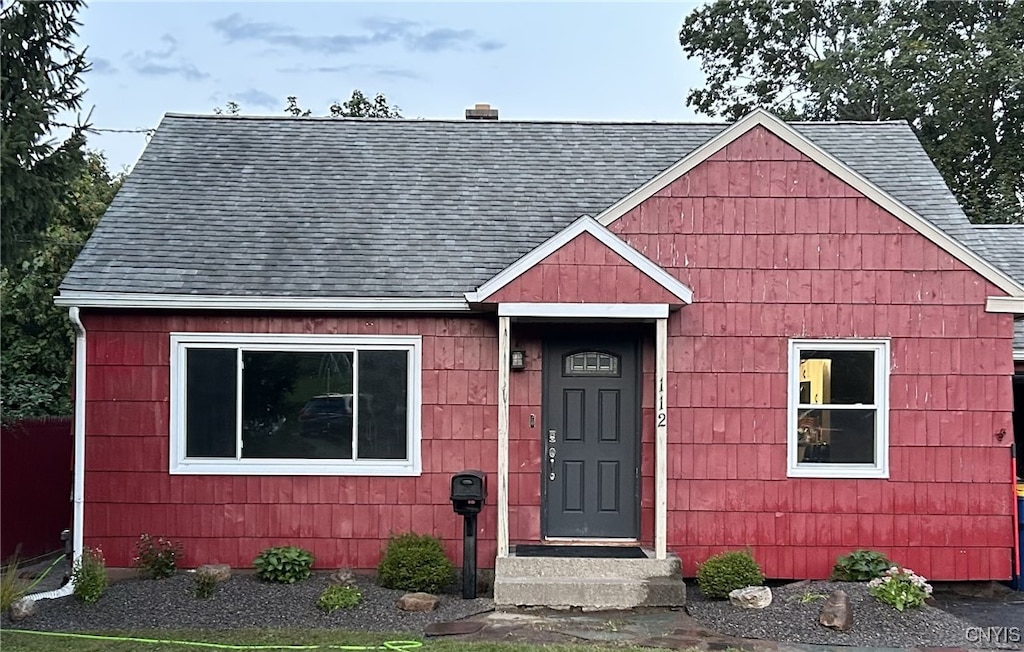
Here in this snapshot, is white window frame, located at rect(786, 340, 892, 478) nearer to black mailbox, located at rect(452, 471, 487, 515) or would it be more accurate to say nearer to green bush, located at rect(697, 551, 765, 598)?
green bush, located at rect(697, 551, 765, 598)

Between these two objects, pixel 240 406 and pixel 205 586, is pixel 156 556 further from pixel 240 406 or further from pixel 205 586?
pixel 240 406

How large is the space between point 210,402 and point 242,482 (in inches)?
33.6

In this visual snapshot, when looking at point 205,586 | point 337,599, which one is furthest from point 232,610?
point 337,599

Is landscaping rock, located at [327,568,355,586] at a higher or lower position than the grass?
higher

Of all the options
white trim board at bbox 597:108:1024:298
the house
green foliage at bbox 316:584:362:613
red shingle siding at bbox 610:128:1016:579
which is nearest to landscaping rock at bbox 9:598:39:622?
the house

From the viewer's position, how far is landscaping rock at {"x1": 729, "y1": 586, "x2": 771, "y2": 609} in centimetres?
866

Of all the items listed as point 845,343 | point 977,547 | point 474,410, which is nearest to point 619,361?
point 474,410

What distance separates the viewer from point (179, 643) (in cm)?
754

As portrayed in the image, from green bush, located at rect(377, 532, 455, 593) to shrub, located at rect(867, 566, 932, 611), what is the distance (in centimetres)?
379

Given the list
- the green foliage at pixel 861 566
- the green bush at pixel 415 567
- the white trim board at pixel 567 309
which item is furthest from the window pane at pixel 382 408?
the green foliage at pixel 861 566

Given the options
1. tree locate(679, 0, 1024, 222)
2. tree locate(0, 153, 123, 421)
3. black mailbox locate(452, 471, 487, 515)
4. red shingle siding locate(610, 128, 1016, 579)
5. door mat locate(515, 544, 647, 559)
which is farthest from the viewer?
tree locate(679, 0, 1024, 222)

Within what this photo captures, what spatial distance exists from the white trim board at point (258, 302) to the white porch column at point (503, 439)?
684 mm

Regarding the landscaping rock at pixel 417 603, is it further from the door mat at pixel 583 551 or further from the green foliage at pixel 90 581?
the green foliage at pixel 90 581

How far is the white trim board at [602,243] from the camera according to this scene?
30.5ft
